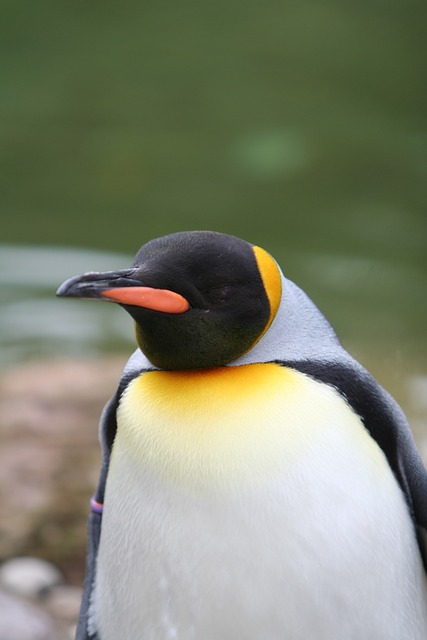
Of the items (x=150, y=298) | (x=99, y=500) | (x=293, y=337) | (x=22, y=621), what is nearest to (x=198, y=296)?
(x=150, y=298)

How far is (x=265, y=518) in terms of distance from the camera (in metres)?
1.34

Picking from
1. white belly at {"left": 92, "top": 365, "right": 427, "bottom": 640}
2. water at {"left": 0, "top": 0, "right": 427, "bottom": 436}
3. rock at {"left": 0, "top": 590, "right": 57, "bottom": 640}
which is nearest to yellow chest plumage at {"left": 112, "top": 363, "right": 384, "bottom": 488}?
white belly at {"left": 92, "top": 365, "right": 427, "bottom": 640}

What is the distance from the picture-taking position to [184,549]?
1372 mm

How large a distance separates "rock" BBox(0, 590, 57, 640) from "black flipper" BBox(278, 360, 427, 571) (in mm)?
845

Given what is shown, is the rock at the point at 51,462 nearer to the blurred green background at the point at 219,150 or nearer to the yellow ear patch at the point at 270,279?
the blurred green background at the point at 219,150

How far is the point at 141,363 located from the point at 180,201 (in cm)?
322

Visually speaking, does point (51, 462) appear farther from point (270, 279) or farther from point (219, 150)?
point (219, 150)

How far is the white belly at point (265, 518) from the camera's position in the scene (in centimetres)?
134

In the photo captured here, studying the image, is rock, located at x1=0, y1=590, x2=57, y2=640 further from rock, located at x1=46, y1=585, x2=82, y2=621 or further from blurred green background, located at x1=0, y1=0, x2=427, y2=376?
blurred green background, located at x1=0, y1=0, x2=427, y2=376

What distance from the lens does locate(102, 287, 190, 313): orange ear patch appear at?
122 centimetres

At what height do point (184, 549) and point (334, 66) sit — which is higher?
point (334, 66)

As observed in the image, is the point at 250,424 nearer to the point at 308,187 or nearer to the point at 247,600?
the point at 247,600

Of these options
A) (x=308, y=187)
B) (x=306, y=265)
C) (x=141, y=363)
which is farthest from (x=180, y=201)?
(x=141, y=363)

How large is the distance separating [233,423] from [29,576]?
0.99m
